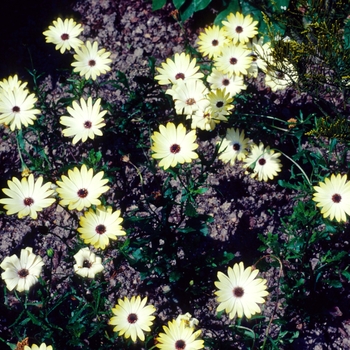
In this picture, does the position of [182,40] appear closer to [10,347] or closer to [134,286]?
[134,286]

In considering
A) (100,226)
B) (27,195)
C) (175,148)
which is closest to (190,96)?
(175,148)

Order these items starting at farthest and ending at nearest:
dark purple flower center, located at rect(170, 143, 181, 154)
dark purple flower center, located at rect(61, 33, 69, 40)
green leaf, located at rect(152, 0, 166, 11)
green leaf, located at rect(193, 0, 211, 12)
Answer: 1. green leaf, located at rect(152, 0, 166, 11)
2. green leaf, located at rect(193, 0, 211, 12)
3. dark purple flower center, located at rect(61, 33, 69, 40)
4. dark purple flower center, located at rect(170, 143, 181, 154)

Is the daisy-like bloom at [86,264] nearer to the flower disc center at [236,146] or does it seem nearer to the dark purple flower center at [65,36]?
the flower disc center at [236,146]

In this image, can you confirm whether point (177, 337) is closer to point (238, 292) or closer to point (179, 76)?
point (238, 292)

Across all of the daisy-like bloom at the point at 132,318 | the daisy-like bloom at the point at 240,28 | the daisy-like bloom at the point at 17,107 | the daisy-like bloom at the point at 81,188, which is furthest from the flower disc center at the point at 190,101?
the daisy-like bloom at the point at 132,318

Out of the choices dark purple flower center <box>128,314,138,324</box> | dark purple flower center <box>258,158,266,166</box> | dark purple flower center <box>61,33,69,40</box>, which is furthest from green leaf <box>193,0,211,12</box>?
dark purple flower center <box>128,314,138,324</box>

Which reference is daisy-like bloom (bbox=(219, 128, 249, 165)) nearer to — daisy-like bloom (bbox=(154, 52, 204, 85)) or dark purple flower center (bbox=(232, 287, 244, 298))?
daisy-like bloom (bbox=(154, 52, 204, 85))
